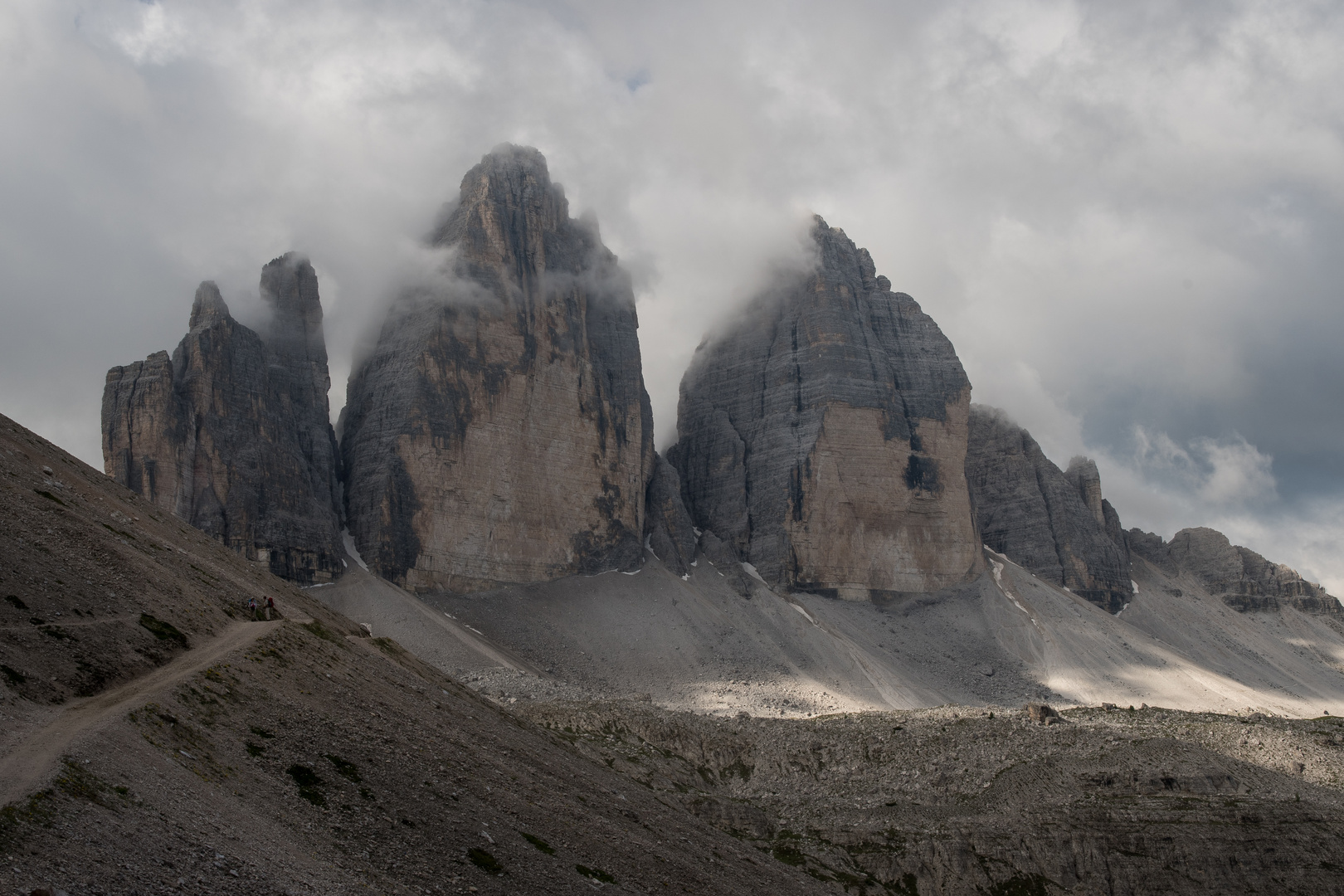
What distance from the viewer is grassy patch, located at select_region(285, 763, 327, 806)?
32469mm

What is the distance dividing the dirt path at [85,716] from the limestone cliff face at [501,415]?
81.4 metres

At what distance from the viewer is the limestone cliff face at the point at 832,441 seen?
152000mm

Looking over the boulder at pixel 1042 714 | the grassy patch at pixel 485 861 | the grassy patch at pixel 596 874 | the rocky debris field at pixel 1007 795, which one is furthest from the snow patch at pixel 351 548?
the grassy patch at pixel 485 861

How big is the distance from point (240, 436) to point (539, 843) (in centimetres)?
9034

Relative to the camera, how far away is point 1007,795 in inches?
2601

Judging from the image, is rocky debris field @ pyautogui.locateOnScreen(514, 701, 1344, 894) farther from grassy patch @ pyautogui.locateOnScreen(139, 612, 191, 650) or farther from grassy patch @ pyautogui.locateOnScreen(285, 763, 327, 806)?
grassy patch @ pyautogui.locateOnScreen(285, 763, 327, 806)

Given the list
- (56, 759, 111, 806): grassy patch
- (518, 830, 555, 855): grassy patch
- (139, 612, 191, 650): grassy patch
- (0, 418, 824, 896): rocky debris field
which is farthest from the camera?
(139, 612, 191, 650): grassy patch

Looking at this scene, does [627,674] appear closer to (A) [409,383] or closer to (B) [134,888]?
(A) [409,383]

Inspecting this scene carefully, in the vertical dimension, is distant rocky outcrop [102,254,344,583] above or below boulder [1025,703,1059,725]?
above

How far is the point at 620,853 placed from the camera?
42.2 m

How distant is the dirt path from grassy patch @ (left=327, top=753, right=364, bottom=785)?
5.47 m

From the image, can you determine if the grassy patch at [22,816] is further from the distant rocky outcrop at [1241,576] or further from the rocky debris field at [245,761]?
the distant rocky outcrop at [1241,576]

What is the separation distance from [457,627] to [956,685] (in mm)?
57616

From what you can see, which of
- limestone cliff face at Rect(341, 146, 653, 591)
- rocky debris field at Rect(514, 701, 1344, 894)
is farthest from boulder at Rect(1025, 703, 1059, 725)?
limestone cliff face at Rect(341, 146, 653, 591)
